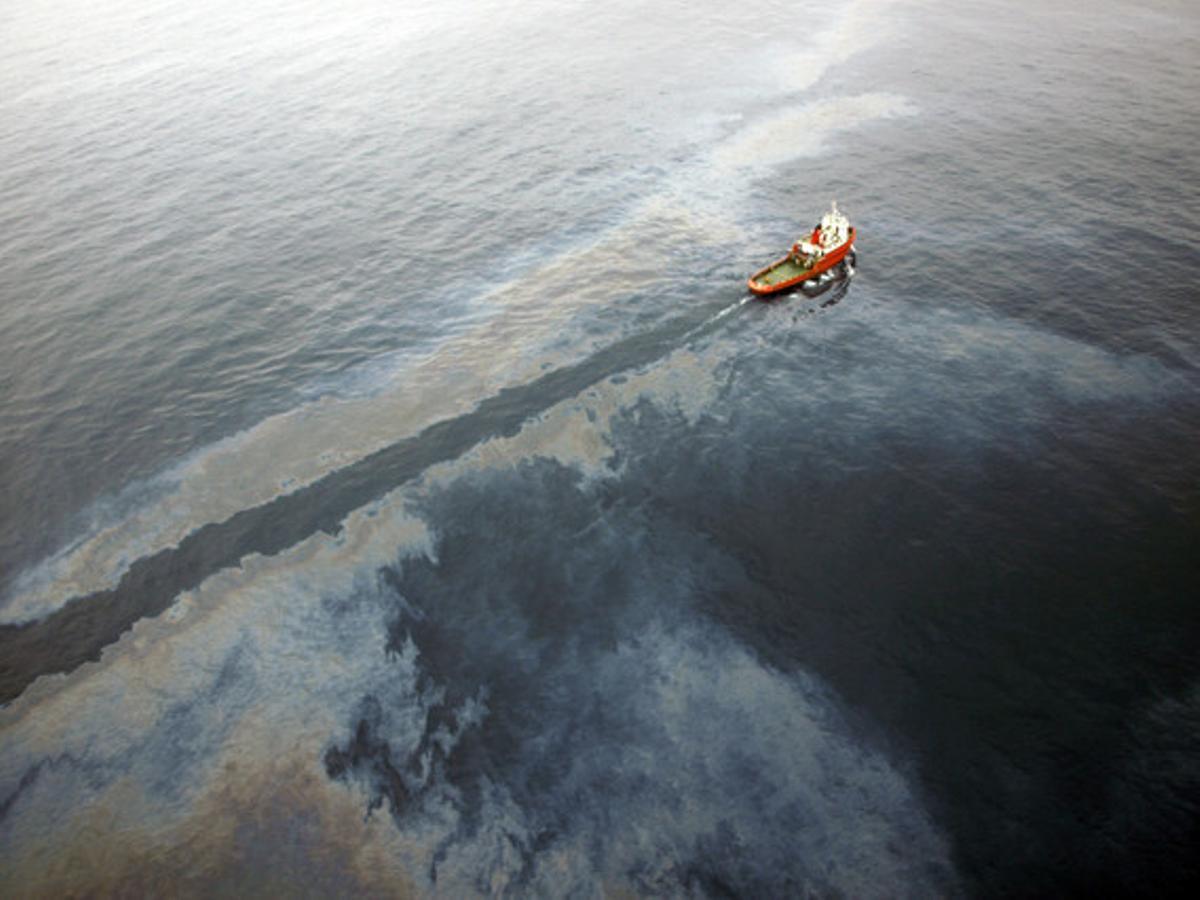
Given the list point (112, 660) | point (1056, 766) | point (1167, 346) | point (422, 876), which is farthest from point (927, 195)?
point (112, 660)

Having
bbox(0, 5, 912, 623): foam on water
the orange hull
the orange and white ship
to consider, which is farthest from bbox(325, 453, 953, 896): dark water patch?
the orange and white ship

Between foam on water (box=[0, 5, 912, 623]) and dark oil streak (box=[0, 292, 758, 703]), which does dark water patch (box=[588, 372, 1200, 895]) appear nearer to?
dark oil streak (box=[0, 292, 758, 703])

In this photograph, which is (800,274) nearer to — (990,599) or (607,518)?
(607,518)

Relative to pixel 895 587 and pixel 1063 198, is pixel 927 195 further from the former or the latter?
pixel 895 587

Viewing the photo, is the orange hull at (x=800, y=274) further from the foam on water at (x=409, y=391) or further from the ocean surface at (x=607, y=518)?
the foam on water at (x=409, y=391)

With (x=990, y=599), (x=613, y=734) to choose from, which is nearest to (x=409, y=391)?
(x=613, y=734)

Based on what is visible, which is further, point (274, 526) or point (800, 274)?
point (800, 274)
